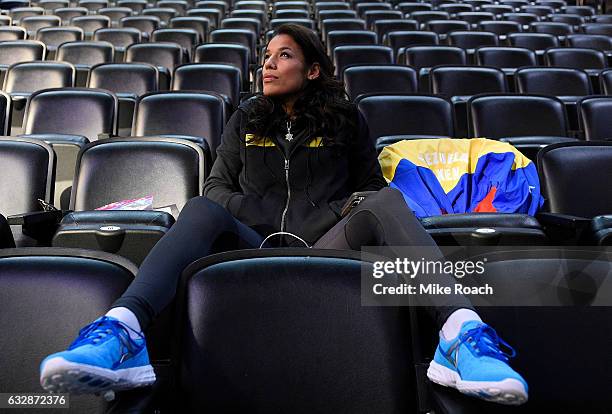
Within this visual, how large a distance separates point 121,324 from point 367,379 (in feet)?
0.85

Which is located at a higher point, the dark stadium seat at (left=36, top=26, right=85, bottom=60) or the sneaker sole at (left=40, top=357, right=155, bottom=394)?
the dark stadium seat at (left=36, top=26, right=85, bottom=60)

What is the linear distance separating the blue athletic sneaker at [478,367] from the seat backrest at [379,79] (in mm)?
1577

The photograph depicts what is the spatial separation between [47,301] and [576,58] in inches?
106

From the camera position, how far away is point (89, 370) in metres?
0.59

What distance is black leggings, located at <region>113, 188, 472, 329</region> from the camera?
28.0 inches

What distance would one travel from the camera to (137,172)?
1358 millimetres

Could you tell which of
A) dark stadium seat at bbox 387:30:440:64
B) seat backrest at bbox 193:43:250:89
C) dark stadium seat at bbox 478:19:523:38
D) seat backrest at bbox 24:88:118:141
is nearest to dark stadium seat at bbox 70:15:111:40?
seat backrest at bbox 193:43:250:89

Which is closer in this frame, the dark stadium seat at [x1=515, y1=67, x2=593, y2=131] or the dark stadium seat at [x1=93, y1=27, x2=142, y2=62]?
the dark stadium seat at [x1=515, y1=67, x2=593, y2=131]

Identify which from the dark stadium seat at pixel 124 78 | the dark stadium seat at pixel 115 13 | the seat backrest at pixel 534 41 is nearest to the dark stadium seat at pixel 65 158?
the dark stadium seat at pixel 124 78

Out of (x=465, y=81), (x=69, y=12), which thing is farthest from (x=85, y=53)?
(x=465, y=81)

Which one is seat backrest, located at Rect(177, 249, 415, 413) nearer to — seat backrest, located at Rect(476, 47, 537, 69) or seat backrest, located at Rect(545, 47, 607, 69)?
seat backrest, located at Rect(476, 47, 537, 69)

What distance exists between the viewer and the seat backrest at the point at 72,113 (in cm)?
185

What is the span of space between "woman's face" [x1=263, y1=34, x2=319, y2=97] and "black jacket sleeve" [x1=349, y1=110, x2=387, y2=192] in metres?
0.14

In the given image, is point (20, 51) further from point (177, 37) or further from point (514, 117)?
point (514, 117)
